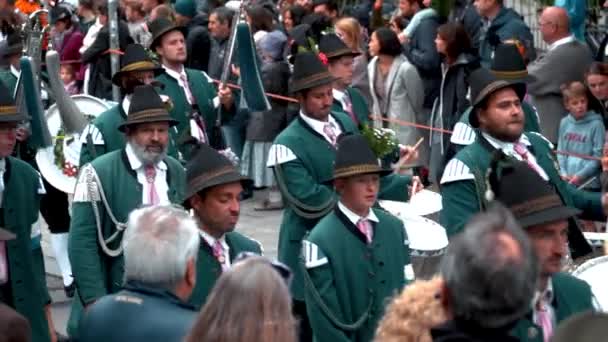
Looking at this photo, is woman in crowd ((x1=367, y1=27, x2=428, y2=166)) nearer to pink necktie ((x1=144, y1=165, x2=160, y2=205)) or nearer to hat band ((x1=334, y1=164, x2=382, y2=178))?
pink necktie ((x1=144, y1=165, x2=160, y2=205))

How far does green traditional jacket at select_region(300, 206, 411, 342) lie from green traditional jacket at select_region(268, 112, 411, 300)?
142 centimetres

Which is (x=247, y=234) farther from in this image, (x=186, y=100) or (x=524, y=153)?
(x=524, y=153)

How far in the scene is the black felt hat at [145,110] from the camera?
9.03m

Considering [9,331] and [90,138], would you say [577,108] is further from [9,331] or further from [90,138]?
[9,331]

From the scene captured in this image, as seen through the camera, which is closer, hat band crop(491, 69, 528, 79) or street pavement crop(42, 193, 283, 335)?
hat band crop(491, 69, 528, 79)

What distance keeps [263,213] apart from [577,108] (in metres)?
3.95

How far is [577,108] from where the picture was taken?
12.9 metres

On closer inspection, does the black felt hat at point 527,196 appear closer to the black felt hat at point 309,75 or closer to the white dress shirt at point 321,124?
the white dress shirt at point 321,124

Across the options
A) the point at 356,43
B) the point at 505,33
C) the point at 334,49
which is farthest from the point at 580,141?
the point at 356,43

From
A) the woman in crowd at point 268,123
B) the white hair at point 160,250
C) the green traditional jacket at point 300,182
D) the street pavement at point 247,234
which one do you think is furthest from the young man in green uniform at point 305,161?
the woman in crowd at point 268,123

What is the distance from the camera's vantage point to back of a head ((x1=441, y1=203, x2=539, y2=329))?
15.5 ft

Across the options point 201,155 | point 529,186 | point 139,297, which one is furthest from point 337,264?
point 139,297

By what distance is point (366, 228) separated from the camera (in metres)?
7.83

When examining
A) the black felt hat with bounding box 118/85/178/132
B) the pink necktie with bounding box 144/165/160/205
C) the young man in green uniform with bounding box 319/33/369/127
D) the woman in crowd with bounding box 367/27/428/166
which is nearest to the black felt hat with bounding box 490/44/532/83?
the young man in green uniform with bounding box 319/33/369/127
